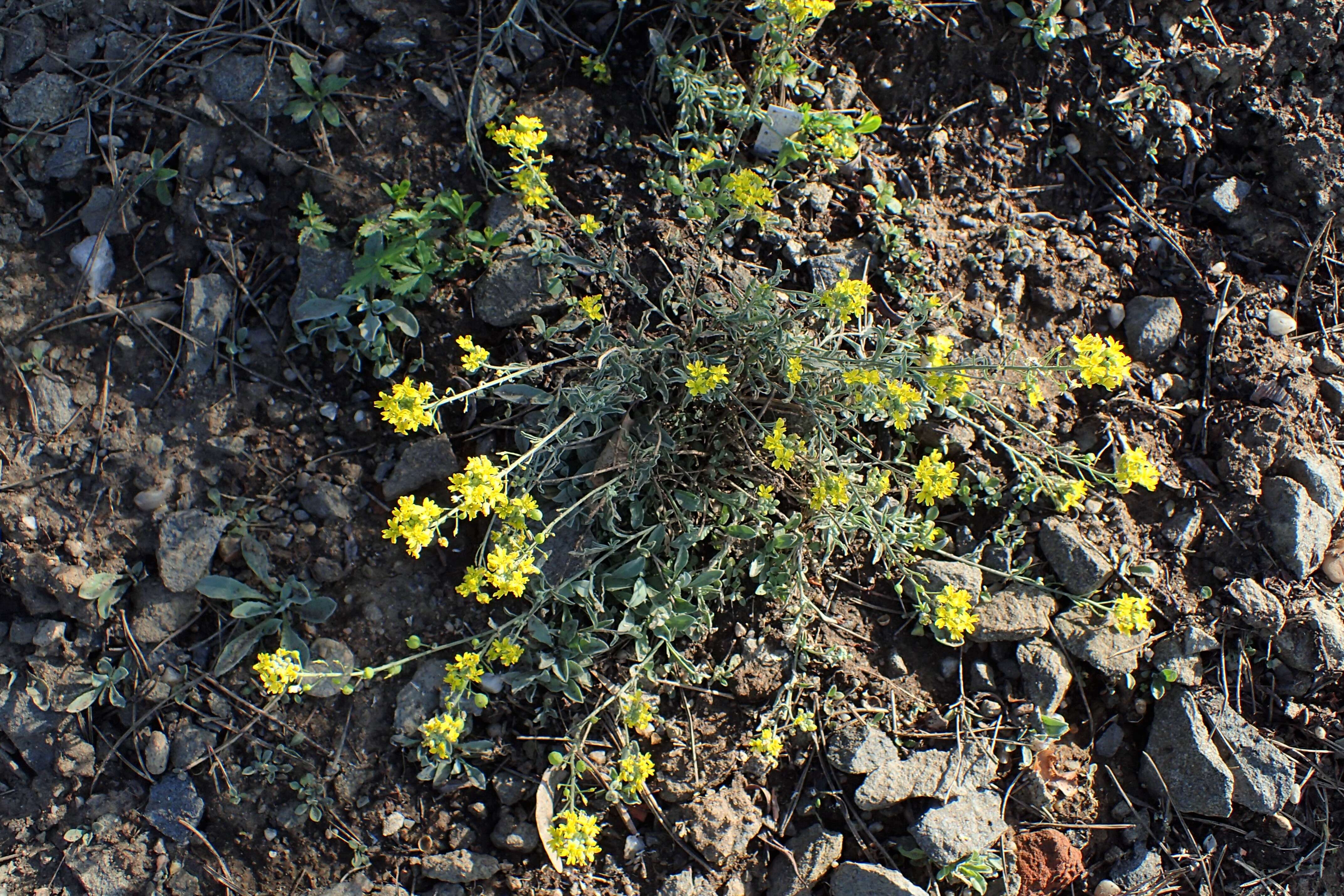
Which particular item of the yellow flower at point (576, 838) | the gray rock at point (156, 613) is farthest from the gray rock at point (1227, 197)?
the gray rock at point (156, 613)

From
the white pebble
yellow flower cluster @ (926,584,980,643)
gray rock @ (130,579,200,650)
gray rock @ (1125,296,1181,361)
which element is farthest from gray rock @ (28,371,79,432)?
the white pebble

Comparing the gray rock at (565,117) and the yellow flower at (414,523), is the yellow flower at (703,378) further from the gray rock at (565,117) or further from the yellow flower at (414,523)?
the gray rock at (565,117)

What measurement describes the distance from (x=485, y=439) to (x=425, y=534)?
0.72 metres

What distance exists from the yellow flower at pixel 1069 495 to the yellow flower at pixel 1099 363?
0.37 m

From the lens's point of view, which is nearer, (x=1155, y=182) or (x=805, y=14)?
(x=805, y=14)

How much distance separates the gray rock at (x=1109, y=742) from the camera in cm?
305

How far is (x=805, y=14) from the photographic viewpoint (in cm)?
279

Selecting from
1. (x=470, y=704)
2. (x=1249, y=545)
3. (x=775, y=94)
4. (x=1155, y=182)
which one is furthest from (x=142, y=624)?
(x=1155, y=182)

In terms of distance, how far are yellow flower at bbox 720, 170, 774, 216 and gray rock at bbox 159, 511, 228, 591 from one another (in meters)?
1.97

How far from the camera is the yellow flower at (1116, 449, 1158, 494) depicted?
270 centimetres

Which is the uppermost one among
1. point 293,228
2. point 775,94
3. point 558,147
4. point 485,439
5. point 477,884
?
point 775,94

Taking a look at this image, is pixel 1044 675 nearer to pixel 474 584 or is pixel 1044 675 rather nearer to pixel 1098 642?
pixel 1098 642

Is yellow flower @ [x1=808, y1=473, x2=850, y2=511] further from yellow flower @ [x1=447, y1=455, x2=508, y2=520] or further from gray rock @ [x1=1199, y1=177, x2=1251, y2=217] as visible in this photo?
gray rock @ [x1=1199, y1=177, x2=1251, y2=217]

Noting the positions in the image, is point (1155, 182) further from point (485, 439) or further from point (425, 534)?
point (425, 534)
